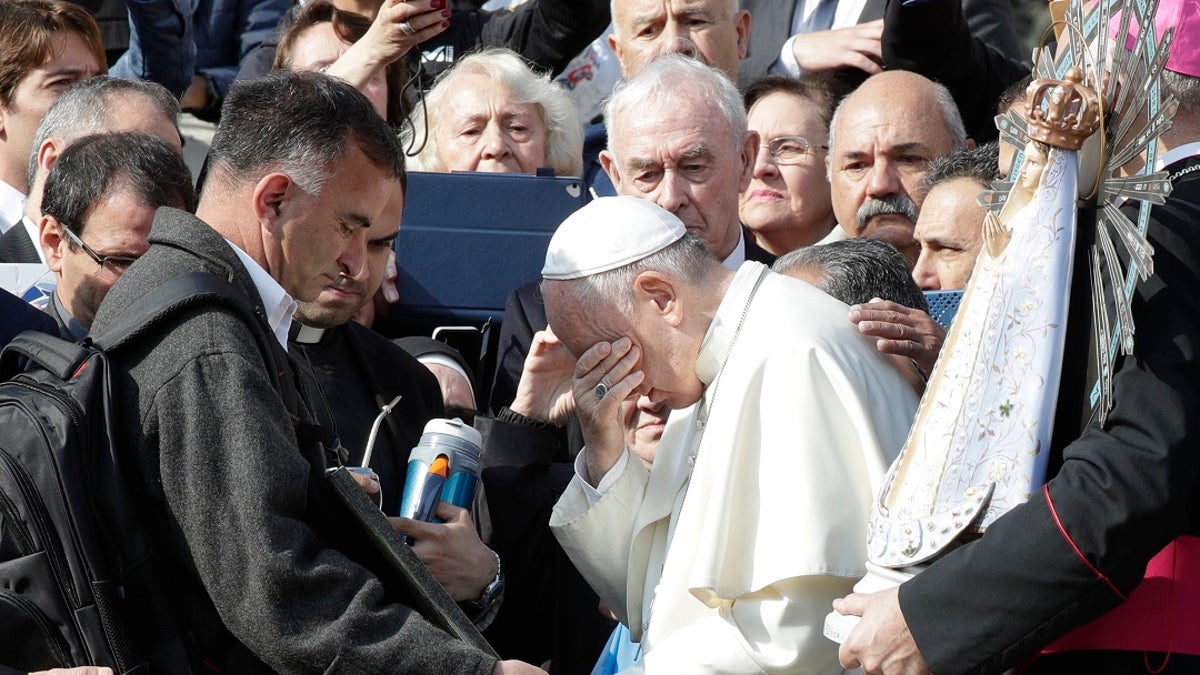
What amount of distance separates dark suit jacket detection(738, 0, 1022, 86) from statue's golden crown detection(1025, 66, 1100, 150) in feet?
11.3

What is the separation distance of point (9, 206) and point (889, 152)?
2.87m

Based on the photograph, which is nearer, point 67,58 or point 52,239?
point 52,239

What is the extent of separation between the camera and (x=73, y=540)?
277 cm

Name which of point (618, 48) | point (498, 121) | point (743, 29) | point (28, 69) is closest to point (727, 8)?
point (743, 29)

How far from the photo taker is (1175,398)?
2770 mm

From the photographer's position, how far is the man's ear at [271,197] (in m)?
3.29

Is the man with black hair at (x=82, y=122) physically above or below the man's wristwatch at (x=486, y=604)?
above

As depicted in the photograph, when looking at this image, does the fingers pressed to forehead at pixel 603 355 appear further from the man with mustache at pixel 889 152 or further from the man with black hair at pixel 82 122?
the man with mustache at pixel 889 152

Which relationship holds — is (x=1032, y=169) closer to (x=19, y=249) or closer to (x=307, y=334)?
(x=307, y=334)

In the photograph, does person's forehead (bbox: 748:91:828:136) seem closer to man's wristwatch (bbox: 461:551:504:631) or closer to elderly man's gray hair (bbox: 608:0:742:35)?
elderly man's gray hair (bbox: 608:0:742:35)

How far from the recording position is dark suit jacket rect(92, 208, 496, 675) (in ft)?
9.33

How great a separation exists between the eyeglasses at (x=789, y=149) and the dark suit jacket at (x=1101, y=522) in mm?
2895

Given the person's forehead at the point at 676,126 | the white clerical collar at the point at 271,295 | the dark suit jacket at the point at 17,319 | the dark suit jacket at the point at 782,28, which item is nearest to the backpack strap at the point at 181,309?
the white clerical collar at the point at 271,295

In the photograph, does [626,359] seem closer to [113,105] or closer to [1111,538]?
[1111,538]
